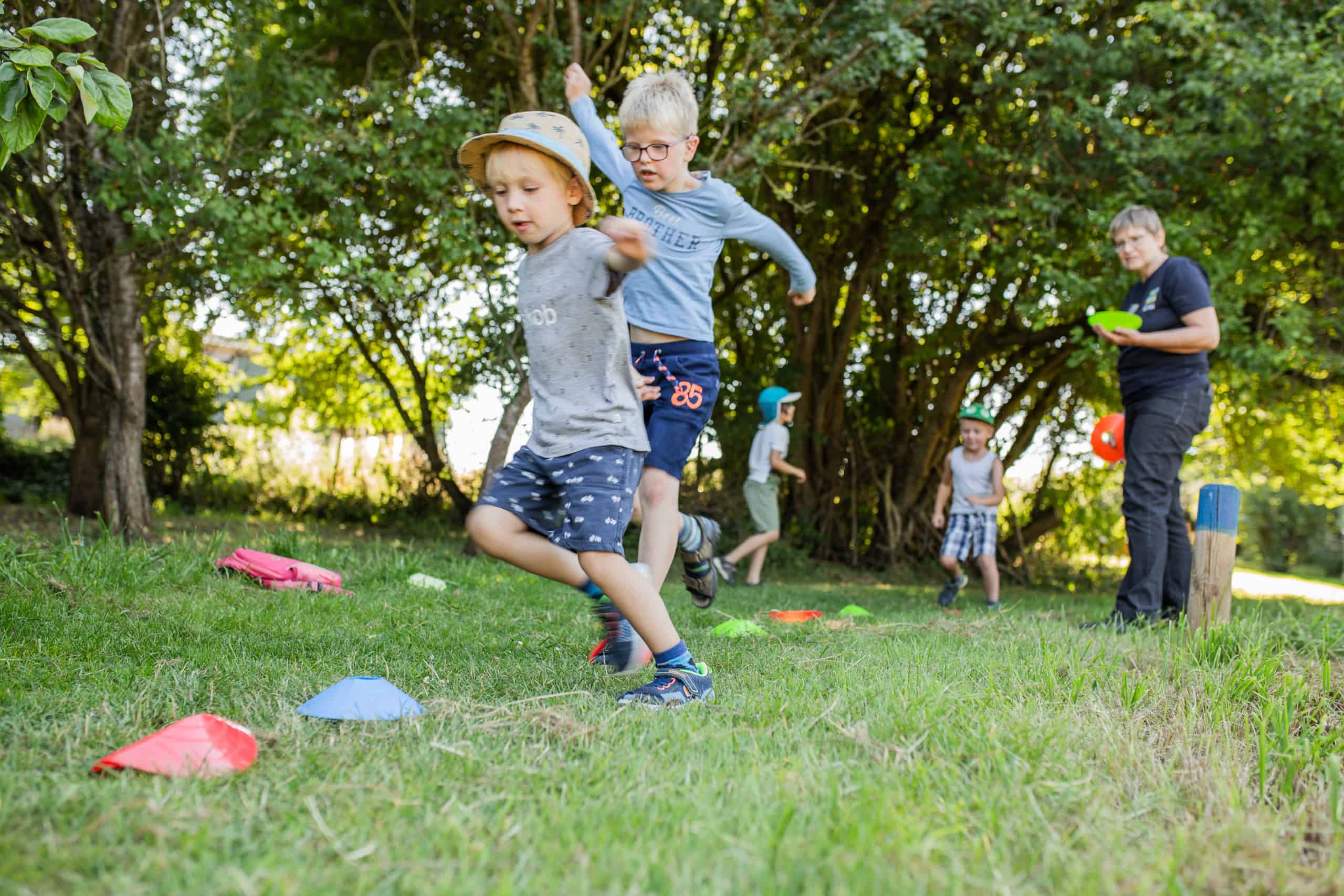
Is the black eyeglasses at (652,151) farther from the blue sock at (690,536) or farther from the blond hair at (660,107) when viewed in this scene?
the blue sock at (690,536)

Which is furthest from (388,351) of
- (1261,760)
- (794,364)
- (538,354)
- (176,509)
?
(1261,760)

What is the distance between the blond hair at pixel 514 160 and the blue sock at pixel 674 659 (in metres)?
1.34

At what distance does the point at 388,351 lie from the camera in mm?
11031

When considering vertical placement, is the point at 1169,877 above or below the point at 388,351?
below

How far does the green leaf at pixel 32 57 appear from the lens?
2.12 metres

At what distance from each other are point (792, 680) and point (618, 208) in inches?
286

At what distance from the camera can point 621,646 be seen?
309 cm

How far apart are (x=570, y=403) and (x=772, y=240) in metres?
1.43

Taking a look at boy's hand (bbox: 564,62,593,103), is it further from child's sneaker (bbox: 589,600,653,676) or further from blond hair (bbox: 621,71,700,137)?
child's sneaker (bbox: 589,600,653,676)

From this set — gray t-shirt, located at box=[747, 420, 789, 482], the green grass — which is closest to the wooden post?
the green grass

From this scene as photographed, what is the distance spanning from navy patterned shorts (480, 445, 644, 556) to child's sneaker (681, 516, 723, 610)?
1048mm

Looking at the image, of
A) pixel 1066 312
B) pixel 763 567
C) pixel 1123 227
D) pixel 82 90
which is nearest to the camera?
pixel 82 90

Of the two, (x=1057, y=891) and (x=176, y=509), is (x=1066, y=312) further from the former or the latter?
(x=176, y=509)

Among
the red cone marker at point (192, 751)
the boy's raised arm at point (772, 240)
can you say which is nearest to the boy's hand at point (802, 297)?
the boy's raised arm at point (772, 240)
